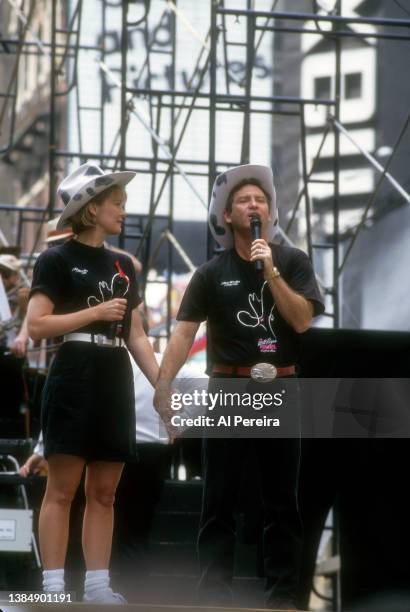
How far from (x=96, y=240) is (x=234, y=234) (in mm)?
514

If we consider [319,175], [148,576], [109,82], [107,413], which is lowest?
[148,576]

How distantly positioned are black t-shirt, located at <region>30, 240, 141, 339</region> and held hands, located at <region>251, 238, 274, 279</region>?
590 millimetres

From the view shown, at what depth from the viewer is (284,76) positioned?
14984mm

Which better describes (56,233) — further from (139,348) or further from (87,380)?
(87,380)

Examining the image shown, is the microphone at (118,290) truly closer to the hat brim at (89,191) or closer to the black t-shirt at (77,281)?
the black t-shirt at (77,281)

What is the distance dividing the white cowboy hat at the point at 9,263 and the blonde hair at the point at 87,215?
284cm

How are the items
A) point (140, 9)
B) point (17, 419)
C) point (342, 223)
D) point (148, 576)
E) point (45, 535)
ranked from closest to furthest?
point (45, 535), point (148, 576), point (17, 419), point (342, 223), point (140, 9)

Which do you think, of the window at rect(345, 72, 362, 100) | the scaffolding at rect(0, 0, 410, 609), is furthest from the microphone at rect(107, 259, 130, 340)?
the window at rect(345, 72, 362, 100)

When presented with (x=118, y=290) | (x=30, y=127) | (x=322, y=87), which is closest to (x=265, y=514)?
(x=118, y=290)

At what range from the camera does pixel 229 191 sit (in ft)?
17.2

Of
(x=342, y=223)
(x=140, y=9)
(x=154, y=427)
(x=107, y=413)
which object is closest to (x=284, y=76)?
(x=140, y=9)

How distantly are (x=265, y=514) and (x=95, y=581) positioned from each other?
2.18ft

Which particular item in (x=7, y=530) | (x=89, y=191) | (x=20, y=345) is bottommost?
(x=7, y=530)

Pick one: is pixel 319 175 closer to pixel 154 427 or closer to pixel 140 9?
pixel 140 9
